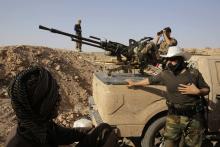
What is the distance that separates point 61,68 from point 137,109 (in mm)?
8905

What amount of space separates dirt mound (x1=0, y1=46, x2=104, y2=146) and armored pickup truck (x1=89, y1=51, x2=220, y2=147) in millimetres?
5293

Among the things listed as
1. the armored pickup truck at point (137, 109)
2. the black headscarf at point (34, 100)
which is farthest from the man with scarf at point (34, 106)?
the armored pickup truck at point (137, 109)

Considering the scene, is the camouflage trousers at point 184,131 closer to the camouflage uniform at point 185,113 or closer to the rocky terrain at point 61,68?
the camouflage uniform at point 185,113

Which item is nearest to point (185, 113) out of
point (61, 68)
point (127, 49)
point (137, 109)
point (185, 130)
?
point (185, 130)

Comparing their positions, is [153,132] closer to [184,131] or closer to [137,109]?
[137,109]

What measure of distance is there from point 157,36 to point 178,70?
3363 millimetres

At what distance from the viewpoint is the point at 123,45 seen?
283 inches

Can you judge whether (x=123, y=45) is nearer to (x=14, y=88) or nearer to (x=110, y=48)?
(x=110, y=48)

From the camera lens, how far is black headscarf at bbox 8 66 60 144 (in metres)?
1.81

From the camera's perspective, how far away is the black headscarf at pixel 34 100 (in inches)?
71.1

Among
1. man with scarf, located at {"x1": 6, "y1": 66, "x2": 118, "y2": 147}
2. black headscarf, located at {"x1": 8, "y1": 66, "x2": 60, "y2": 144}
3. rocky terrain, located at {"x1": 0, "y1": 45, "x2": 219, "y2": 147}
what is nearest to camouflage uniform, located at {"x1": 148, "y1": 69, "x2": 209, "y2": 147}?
man with scarf, located at {"x1": 6, "y1": 66, "x2": 118, "y2": 147}

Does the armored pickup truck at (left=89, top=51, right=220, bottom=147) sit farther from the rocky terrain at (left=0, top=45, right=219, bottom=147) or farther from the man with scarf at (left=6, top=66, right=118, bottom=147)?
the rocky terrain at (left=0, top=45, right=219, bottom=147)

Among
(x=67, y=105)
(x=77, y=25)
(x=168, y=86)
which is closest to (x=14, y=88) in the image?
(x=168, y=86)

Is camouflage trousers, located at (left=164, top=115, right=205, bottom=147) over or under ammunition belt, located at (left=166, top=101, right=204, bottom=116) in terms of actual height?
under
